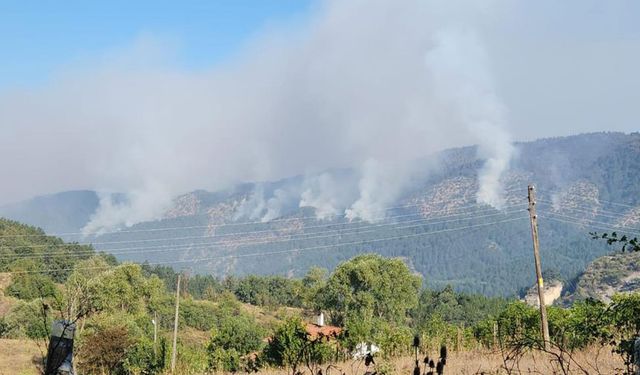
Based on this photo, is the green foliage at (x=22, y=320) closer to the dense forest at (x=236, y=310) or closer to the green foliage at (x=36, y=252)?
the dense forest at (x=236, y=310)

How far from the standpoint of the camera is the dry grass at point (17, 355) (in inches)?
1655

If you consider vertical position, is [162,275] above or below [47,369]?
above

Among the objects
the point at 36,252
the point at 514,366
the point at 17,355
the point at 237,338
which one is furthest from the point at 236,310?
the point at 514,366

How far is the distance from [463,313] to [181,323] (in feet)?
175

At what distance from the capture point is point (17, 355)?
161 ft

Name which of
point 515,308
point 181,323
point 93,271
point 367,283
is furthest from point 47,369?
point 93,271

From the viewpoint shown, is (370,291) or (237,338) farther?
(370,291)

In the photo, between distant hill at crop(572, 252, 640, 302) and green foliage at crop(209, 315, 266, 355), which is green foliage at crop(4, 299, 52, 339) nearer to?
green foliage at crop(209, 315, 266, 355)

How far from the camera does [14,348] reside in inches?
2079

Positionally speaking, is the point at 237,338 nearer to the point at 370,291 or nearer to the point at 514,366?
the point at 370,291

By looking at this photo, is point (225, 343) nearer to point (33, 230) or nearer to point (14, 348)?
point (14, 348)

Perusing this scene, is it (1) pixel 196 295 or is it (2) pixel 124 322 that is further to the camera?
(1) pixel 196 295

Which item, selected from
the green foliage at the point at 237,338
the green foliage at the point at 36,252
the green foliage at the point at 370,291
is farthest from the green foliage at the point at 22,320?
the green foliage at the point at 370,291

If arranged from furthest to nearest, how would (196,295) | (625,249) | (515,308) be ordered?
1. (196,295)
2. (515,308)
3. (625,249)
